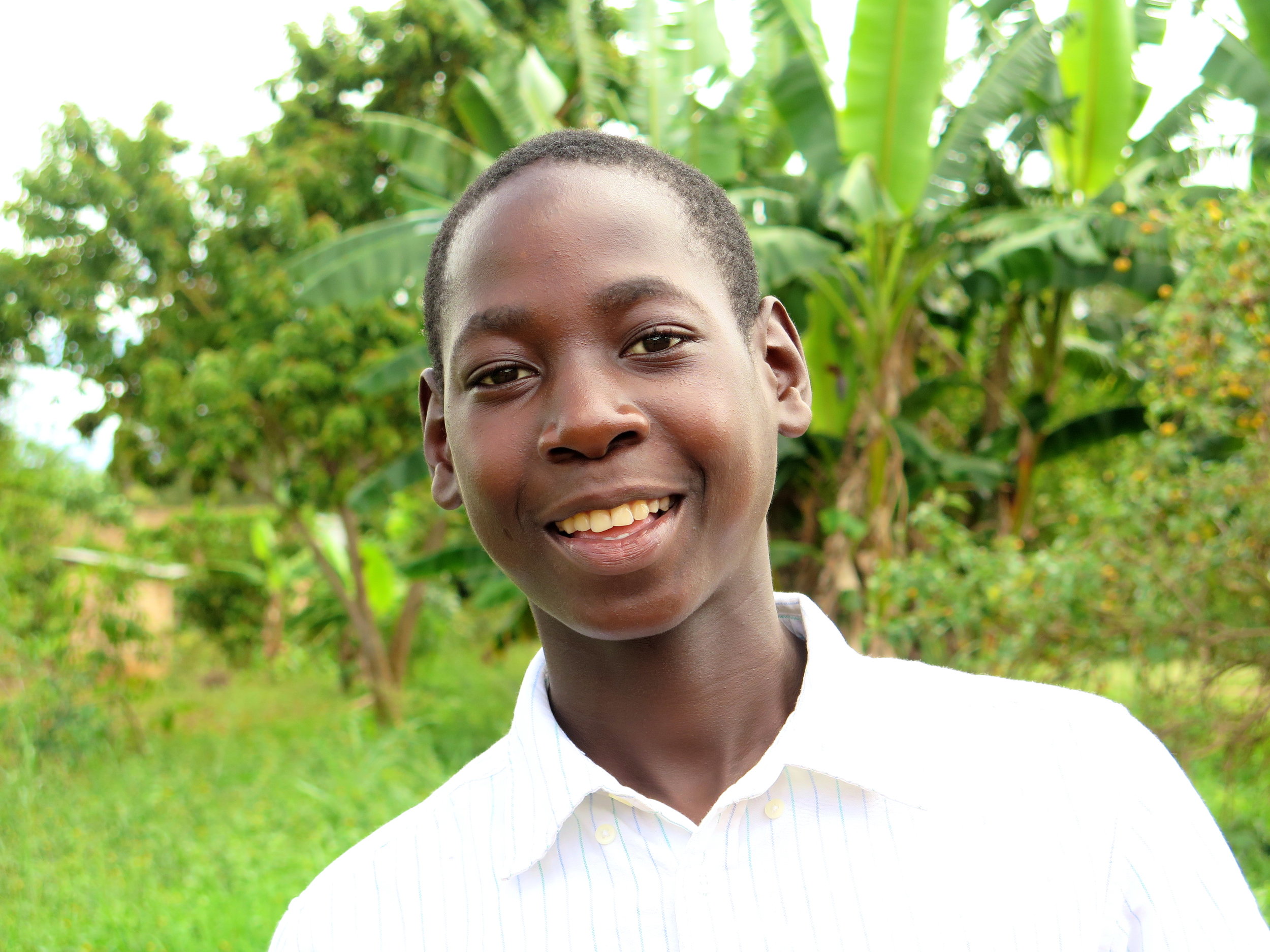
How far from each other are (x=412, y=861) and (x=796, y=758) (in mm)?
456

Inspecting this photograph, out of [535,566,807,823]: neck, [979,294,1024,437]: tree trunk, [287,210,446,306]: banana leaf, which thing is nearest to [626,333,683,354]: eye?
[535,566,807,823]: neck

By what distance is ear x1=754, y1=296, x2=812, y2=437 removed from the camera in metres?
1.45

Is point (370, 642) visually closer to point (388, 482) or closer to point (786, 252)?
point (388, 482)

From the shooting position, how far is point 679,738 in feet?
4.48

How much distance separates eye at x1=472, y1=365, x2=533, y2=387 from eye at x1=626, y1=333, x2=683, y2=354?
4.8 inches

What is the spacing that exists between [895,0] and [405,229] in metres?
3.12

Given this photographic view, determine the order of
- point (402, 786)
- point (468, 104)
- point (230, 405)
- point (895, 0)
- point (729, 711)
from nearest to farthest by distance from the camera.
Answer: point (729, 711) < point (895, 0) < point (402, 786) < point (468, 104) < point (230, 405)

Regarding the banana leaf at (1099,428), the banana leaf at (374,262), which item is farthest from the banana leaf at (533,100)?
the banana leaf at (1099,428)

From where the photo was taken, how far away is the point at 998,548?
6.00 metres

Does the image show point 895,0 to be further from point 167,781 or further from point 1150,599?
point 167,781

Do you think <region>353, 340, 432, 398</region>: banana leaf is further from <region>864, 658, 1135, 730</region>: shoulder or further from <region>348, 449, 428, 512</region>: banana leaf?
<region>864, 658, 1135, 730</region>: shoulder

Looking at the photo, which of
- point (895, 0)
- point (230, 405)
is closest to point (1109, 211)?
point (895, 0)

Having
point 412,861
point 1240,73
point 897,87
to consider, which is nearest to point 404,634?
point 897,87

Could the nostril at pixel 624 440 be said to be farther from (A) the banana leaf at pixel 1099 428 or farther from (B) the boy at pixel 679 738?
A: (A) the banana leaf at pixel 1099 428
